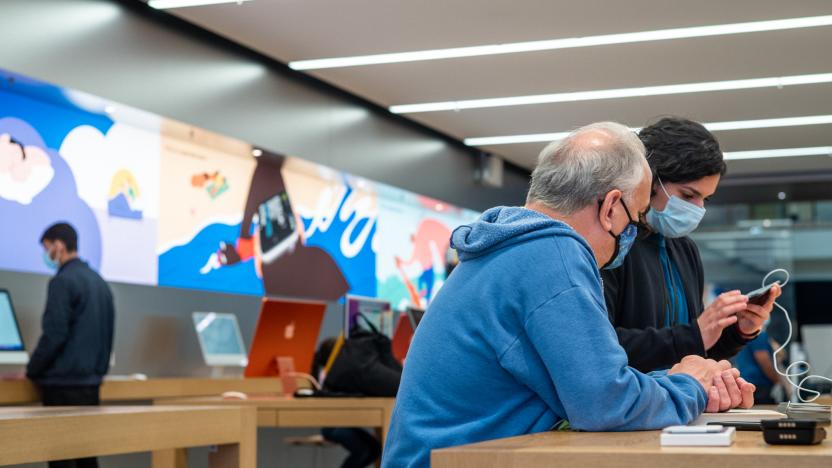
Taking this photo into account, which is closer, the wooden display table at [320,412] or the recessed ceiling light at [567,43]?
the wooden display table at [320,412]

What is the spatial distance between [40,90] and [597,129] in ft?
15.9

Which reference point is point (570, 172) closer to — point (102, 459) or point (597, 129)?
point (597, 129)

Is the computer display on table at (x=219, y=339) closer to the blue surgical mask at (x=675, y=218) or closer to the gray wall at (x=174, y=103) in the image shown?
the gray wall at (x=174, y=103)

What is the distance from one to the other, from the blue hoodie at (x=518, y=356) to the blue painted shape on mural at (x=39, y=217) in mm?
4771

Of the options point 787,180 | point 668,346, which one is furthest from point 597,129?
point 787,180

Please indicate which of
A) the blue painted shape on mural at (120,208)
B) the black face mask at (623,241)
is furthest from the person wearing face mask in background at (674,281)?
the blue painted shape on mural at (120,208)

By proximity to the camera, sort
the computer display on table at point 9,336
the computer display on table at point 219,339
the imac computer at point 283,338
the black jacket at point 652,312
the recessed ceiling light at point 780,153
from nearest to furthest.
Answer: the black jacket at point 652,312
the computer display on table at point 9,336
the imac computer at point 283,338
the computer display on table at point 219,339
the recessed ceiling light at point 780,153

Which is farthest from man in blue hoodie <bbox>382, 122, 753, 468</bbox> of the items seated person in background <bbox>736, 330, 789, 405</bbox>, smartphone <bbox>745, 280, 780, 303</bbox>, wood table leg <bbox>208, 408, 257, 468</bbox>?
seated person in background <bbox>736, 330, 789, 405</bbox>

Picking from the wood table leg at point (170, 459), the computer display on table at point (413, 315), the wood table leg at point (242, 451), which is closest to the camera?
the wood table leg at point (242, 451)

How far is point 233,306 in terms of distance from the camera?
7824 millimetres

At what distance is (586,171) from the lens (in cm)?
181

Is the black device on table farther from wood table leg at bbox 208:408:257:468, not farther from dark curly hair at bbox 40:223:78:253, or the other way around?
dark curly hair at bbox 40:223:78:253

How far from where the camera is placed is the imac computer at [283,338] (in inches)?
221

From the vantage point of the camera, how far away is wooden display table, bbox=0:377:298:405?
523cm
